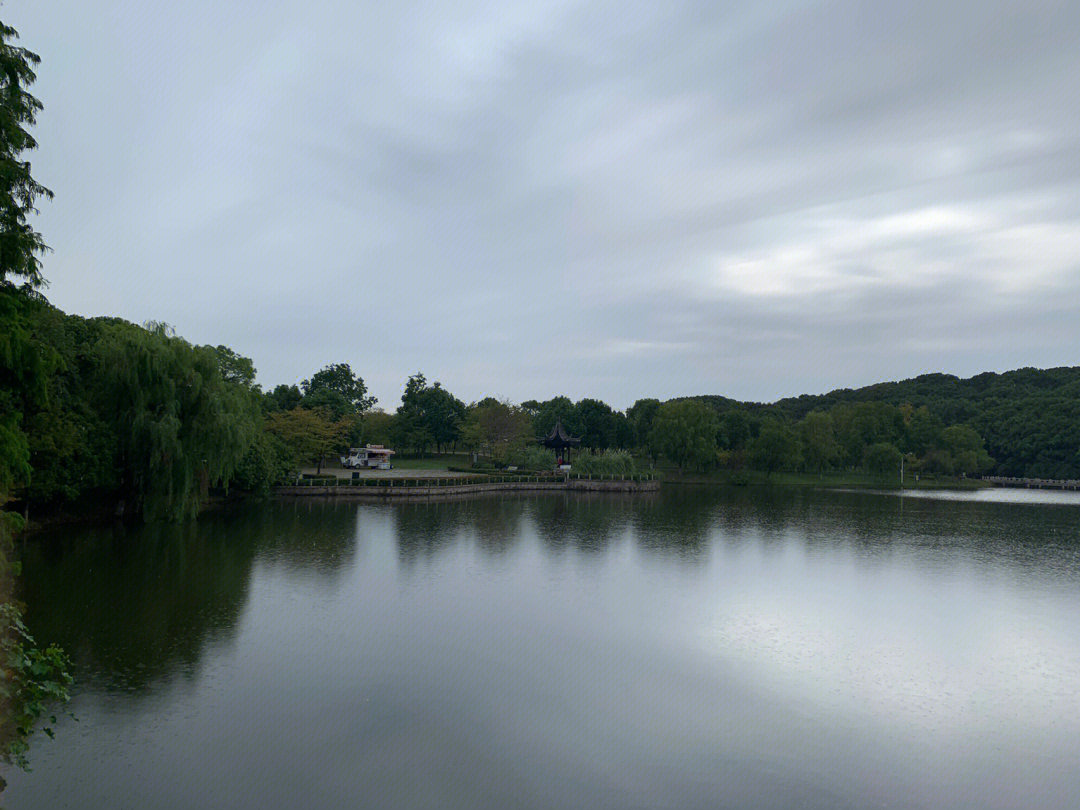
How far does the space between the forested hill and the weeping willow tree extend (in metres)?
85.7

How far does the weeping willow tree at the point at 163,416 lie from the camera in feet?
92.2

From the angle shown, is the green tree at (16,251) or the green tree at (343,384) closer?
the green tree at (16,251)

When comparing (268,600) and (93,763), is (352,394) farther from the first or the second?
(93,763)

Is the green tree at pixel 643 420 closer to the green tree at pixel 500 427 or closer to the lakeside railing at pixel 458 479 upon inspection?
the green tree at pixel 500 427

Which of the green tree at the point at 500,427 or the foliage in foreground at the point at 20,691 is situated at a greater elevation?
the green tree at the point at 500,427

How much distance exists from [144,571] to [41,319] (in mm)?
8651

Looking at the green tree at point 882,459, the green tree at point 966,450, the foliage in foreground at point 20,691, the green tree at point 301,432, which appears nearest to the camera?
the foliage in foreground at point 20,691

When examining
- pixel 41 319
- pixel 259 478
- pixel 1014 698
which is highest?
pixel 41 319

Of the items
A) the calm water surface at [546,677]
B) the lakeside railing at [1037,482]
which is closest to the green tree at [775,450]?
the lakeside railing at [1037,482]

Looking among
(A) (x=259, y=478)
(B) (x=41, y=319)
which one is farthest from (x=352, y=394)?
(B) (x=41, y=319)

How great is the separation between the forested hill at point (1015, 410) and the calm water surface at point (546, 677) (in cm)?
7336

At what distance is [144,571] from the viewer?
70.8 ft

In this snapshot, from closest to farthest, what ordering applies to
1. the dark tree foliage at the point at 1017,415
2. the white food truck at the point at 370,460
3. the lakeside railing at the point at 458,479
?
the lakeside railing at the point at 458,479, the white food truck at the point at 370,460, the dark tree foliage at the point at 1017,415

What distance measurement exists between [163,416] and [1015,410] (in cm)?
10567
